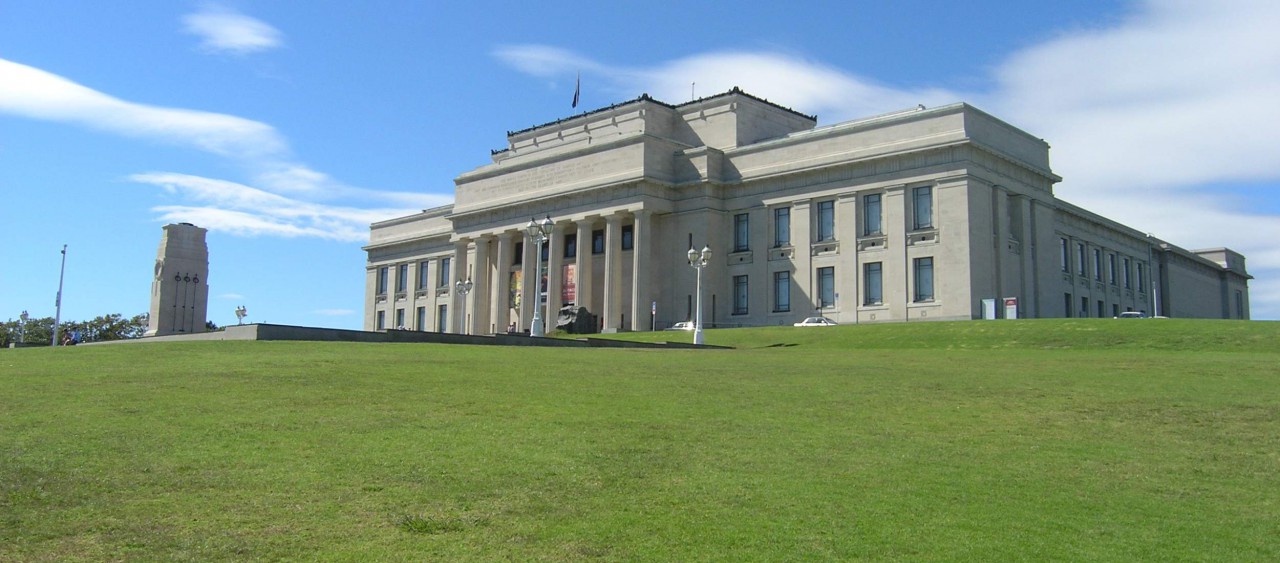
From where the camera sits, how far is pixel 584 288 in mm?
81312

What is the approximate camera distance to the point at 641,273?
7712cm

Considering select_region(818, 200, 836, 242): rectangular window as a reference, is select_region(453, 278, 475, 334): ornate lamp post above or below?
below

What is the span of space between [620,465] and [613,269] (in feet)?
212

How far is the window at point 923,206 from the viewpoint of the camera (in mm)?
67375

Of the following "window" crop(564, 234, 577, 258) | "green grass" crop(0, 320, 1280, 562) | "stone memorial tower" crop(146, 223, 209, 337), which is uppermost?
"window" crop(564, 234, 577, 258)

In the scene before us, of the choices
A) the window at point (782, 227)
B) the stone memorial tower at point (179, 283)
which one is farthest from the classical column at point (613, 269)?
the stone memorial tower at point (179, 283)

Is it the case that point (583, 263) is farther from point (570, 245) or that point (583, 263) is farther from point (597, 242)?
point (570, 245)

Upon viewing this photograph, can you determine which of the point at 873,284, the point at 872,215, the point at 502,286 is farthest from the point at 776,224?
the point at 502,286

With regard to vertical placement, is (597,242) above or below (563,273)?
above

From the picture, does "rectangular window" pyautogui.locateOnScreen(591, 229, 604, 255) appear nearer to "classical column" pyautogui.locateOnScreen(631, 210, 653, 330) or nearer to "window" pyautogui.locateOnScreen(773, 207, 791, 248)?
"classical column" pyautogui.locateOnScreen(631, 210, 653, 330)

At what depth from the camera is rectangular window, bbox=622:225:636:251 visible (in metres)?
80.3

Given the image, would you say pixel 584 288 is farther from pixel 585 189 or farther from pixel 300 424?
pixel 300 424

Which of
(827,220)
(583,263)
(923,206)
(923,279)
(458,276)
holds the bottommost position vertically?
(923,279)

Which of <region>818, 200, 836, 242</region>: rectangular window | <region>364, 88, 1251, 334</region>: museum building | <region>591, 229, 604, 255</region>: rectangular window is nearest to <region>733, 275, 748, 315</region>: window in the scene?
<region>364, 88, 1251, 334</region>: museum building
